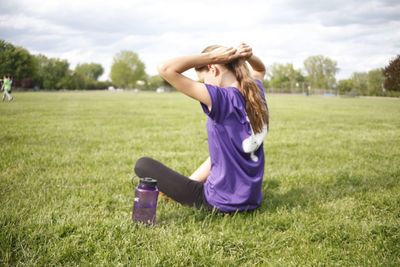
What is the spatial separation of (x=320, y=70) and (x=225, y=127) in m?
119

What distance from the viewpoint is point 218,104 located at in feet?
10.6

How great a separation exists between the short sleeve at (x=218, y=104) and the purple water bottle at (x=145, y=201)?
0.91 metres

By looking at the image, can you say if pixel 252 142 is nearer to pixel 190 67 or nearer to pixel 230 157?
pixel 230 157

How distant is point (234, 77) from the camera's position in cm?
352

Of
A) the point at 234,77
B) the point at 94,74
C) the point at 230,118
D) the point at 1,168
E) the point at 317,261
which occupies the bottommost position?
the point at 317,261

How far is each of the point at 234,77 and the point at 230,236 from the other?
1593 millimetres

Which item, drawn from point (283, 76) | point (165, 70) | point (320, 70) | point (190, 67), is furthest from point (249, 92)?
point (283, 76)

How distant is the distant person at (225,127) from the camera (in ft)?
10.5

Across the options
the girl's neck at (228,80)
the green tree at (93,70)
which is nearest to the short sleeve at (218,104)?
the girl's neck at (228,80)

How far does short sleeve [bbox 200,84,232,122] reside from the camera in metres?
3.17

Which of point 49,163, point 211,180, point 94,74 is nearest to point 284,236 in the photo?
point 211,180

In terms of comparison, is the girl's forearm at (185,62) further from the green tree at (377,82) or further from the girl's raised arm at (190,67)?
the green tree at (377,82)

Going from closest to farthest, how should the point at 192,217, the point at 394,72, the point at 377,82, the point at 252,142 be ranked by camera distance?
the point at 252,142, the point at 192,217, the point at 394,72, the point at 377,82

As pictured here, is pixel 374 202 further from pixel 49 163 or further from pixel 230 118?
pixel 49 163
